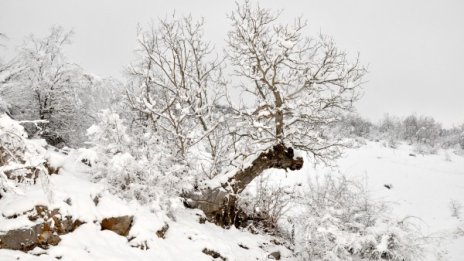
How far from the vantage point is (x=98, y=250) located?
511 cm

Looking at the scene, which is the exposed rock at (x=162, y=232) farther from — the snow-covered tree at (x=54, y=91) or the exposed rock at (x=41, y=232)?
the snow-covered tree at (x=54, y=91)

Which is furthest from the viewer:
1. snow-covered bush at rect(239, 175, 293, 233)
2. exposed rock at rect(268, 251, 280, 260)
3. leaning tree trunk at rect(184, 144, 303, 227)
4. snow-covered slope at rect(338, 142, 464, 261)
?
snow-covered slope at rect(338, 142, 464, 261)

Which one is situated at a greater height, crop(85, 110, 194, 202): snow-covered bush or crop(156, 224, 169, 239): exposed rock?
crop(85, 110, 194, 202): snow-covered bush

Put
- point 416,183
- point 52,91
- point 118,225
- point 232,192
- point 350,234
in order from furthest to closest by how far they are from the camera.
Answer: point 416,183, point 52,91, point 232,192, point 350,234, point 118,225

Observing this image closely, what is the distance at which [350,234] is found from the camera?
7672 millimetres

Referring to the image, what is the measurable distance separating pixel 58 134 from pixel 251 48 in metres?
9.56

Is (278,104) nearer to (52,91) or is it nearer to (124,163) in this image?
(124,163)

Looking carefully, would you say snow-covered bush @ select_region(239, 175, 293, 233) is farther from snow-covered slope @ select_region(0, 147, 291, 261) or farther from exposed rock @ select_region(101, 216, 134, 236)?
exposed rock @ select_region(101, 216, 134, 236)

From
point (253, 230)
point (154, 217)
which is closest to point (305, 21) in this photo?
point (253, 230)

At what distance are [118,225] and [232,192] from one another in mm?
3365

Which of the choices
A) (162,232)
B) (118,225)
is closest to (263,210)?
(162,232)

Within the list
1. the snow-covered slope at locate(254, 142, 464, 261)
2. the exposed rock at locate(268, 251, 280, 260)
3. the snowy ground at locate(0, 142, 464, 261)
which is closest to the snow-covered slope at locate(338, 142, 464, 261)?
the snow-covered slope at locate(254, 142, 464, 261)

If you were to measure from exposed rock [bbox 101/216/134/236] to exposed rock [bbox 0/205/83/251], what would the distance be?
423mm

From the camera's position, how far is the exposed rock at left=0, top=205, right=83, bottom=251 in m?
4.63
